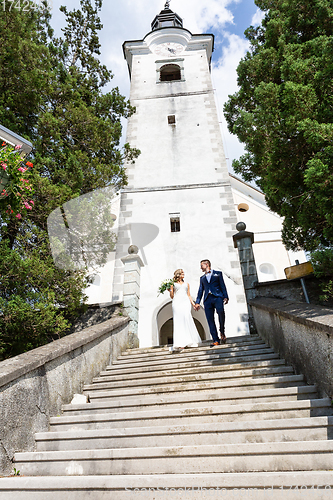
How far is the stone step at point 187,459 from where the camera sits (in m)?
2.57

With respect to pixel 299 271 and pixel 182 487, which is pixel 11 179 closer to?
pixel 182 487

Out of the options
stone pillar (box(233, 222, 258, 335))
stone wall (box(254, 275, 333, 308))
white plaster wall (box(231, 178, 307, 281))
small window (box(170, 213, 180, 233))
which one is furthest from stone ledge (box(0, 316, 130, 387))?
white plaster wall (box(231, 178, 307, 281))

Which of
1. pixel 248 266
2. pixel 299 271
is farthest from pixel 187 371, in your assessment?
pixel 248 266

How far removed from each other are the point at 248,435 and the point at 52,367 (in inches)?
94.5

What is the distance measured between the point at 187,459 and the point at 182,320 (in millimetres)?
3622

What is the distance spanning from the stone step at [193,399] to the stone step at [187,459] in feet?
2.59

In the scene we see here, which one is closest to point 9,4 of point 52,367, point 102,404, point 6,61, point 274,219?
point 6,61

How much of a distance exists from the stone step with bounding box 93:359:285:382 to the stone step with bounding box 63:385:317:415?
70 cm

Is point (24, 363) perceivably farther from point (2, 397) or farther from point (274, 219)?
point (274, 219)

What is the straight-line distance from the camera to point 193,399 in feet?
12.7

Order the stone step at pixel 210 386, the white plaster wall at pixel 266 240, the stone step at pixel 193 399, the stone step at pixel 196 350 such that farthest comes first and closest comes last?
1. the white plaster wall at pixel 266 240
2. the stone step at pixel 196 350
3. the stone step at pixel 210 386
4. the stone step at pixel 193 399

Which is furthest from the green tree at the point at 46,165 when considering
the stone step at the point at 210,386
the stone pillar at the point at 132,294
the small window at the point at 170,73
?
the small window at the point at 170,73

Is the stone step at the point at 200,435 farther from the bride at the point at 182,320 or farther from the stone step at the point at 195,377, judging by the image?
the bride at the point at 182,320

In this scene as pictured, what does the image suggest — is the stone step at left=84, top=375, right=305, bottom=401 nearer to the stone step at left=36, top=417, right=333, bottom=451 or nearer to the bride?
the stone step at left=36, top=417, right=333, bottom=451
